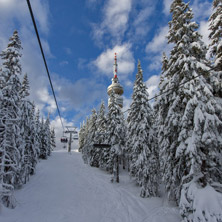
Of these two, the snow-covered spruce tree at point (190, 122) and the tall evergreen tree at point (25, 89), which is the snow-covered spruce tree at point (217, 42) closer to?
the snow-covered spruce tree at point (190, 122)

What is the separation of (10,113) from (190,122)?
514 inches

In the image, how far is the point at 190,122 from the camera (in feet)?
29.6

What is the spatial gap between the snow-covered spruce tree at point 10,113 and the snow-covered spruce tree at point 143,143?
11501 millimetres

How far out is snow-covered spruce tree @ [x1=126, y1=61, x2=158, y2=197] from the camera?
17.2 metres

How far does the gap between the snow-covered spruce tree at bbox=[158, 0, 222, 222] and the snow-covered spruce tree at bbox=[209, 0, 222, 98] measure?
60 centimetres

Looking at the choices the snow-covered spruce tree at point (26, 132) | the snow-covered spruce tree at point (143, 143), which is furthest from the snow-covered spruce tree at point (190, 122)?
the snow-covered spruce tree at point (26, 132)

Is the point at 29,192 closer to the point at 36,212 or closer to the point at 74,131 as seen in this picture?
the point at 36,212

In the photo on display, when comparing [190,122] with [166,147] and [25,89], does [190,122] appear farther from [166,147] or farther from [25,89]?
[25,89]

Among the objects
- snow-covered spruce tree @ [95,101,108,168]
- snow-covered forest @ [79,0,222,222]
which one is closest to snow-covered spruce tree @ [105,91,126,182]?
snow-covered spruce tree @ [95,101,108,168]

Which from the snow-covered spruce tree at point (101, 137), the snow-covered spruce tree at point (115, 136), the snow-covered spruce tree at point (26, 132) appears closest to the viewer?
the snow-covered spruce tree at point (26, 132)

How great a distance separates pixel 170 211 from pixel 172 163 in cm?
414

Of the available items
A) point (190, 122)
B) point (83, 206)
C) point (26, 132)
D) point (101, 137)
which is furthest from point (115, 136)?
point (190, 122)

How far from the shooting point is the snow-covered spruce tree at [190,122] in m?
8.00

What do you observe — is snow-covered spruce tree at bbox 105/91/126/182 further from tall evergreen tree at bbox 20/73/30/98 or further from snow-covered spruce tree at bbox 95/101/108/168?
tall evergreen tree at bbox 20/73/30/98
